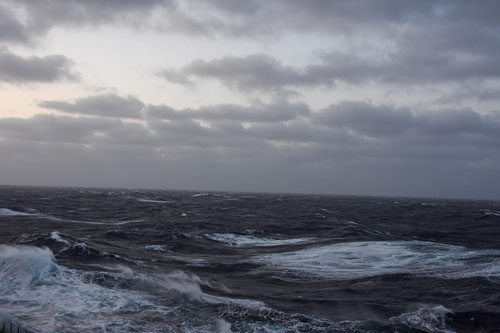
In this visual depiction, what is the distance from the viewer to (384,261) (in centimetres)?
2816

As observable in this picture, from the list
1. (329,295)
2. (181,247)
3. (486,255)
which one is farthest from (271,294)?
(486,255)

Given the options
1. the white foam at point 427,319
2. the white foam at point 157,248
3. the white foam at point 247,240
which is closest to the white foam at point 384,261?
the white foam at point 247,240

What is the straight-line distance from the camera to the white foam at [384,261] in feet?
78.9

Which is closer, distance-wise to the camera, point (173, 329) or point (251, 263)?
point (173, 329)

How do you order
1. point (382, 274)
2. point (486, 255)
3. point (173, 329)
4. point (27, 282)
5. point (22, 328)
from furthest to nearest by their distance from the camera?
point (486, 255)
point (382, 274)
point (27, 282)
point (173, 329)
point (22, 328)

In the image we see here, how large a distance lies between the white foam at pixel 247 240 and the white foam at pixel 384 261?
416 cm

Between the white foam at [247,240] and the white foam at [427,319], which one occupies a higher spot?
the white foam at [427,319]

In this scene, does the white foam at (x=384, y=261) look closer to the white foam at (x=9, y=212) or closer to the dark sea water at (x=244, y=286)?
the dark sea water at (x=244, y=286)

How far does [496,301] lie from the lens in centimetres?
1753

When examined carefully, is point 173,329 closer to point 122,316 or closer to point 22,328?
point 122,316

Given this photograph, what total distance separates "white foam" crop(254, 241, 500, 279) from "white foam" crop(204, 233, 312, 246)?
4.16m

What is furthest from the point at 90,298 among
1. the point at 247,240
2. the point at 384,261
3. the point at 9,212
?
the point at 9,212

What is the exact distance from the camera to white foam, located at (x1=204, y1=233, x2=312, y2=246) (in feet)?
121

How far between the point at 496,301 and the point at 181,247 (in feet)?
69.1
